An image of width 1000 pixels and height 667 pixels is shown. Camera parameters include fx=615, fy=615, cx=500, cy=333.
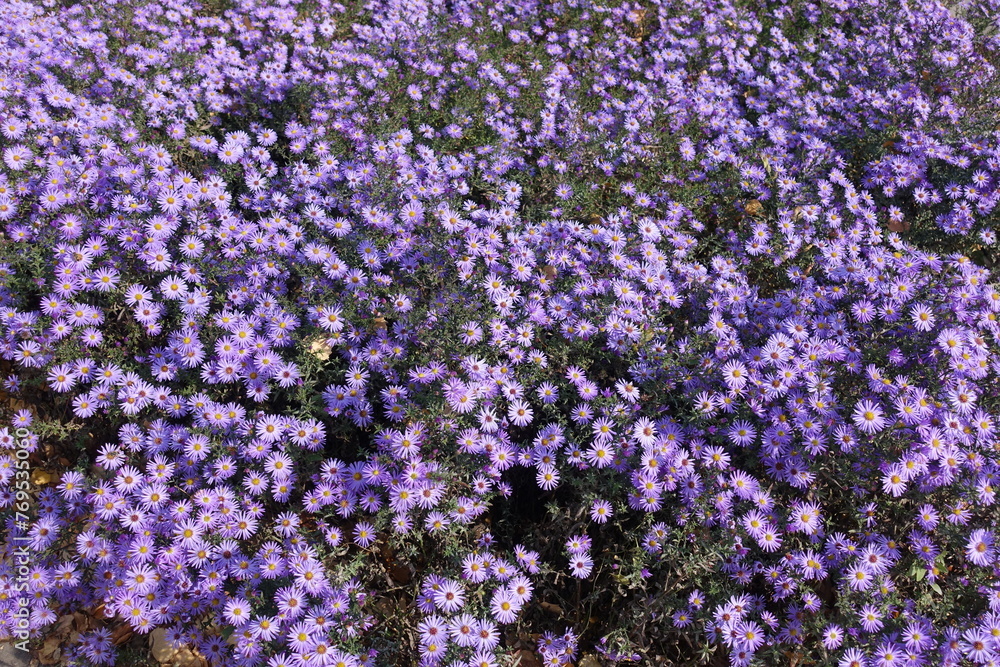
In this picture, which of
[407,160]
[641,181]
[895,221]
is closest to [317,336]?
[407,160]

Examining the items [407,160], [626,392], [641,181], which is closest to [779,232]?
[641,181]

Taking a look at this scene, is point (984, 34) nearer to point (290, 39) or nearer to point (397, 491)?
point (290, 39)

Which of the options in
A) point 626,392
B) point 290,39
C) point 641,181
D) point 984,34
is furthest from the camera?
Answer: point 984,34

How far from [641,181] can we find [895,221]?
1977 millimetres

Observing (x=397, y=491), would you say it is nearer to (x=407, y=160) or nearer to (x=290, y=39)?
(x=407, y=160)

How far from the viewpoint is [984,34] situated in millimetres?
6387

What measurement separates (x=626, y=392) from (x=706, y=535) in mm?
796

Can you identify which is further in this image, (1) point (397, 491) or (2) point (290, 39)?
(2) point (290, 39)

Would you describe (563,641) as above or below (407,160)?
below

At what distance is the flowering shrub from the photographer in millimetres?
2814

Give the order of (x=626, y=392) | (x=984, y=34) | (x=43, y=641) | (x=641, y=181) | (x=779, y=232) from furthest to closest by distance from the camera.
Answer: (x=984, y=34)
(x=641, y=181)
(x=779, y=232)
(x=626, y=392)
(x=43, y=641)

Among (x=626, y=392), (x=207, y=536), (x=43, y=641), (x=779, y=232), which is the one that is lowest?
(x=43, y=641)

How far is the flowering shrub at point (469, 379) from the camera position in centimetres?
281

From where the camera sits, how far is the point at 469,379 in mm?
3195
